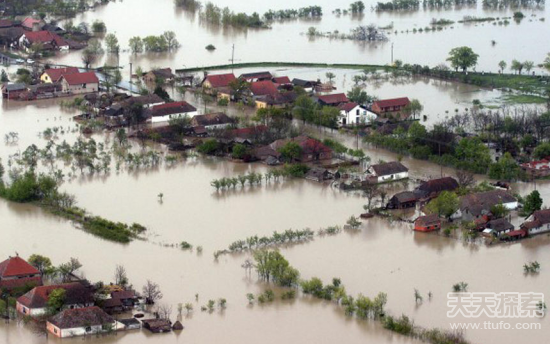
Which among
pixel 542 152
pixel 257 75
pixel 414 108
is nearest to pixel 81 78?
pixel 257 75

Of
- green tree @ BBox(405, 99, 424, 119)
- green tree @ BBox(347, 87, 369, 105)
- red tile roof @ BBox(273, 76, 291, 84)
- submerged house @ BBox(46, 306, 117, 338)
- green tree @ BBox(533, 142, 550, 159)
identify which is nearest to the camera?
submerged house @ BBox(46, 306, 117, 338)

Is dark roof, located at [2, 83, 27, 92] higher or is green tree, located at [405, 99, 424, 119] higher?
dark roof, located at [2, 83, 27, 92]

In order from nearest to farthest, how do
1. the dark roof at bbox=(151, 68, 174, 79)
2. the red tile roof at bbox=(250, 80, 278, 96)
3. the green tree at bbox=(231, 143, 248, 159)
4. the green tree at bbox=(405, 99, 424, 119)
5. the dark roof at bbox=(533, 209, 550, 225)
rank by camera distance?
1. the dark roof at bbox=(533, 209, 550, 225)
2. the green tree at bbox=(231, 143, 248, 159)
3. the green tree at bbox=(405, 99, 424, 119)
4. the red tile roof at bbox=(250, 80, 278, 96)
5. the dark roof at bbox=(151, 68, 174, 79)

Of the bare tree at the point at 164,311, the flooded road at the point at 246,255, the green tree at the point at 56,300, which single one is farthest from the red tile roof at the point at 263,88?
the green tree at the point at 56,300

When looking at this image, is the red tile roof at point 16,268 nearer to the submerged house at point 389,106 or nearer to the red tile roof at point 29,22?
the submerged house at point 389,106

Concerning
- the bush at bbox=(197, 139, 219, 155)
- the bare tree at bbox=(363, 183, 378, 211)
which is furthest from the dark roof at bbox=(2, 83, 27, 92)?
the bare tree at bbox=(363, 183, 378, 211)

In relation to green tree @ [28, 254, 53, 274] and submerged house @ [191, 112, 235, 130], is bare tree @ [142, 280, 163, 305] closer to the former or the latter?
green tree @ [28, 254, 53, 274]
